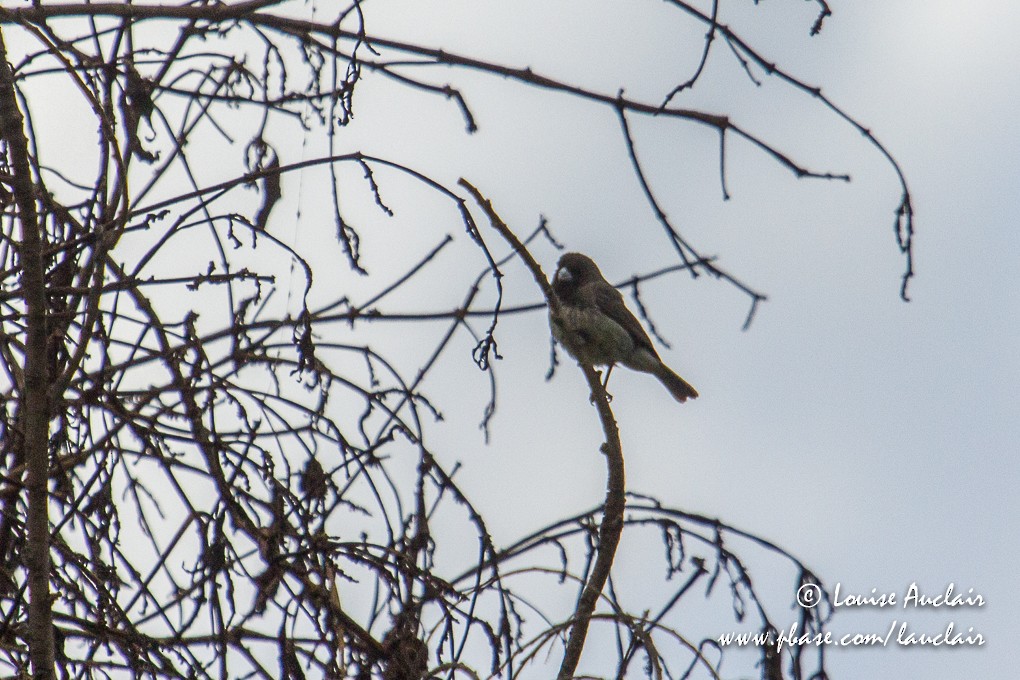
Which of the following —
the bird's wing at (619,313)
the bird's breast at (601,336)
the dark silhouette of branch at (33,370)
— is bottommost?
the dark silhouette of branch at (33,370)

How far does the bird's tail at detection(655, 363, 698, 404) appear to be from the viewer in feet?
26.0

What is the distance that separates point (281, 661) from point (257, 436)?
54 centimetres

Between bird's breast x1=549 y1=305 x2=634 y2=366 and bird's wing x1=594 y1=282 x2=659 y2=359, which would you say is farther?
bird's wing x1=594 y1=282 x2=659 y2=359

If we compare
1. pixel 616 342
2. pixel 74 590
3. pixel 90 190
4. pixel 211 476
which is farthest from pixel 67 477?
pixel 616 342

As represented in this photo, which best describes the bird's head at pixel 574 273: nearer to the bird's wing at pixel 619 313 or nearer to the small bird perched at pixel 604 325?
the small bird perched at pixel 604 325

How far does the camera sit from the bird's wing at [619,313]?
7.49 meters

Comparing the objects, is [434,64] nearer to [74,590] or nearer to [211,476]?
[211,476]

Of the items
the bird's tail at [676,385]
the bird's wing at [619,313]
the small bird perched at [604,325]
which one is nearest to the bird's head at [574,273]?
the small bird perched at [604,325]

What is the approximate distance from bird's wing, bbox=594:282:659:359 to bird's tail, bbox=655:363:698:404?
0.99 feet

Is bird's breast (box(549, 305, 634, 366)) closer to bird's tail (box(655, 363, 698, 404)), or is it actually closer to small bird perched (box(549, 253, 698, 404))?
small bird perched (box(549, 253, 698, 404))

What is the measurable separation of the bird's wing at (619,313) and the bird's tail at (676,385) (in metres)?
0.30

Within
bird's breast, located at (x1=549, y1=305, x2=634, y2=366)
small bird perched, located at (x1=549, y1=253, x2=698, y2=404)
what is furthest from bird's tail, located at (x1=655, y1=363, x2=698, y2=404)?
bird's breast, located at (x1=549, y1=305, x2=634, y2=366)

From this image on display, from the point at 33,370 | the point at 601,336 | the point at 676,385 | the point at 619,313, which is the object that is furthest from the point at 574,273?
the point at 33,370

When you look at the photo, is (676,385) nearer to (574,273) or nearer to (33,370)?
(574,273)
